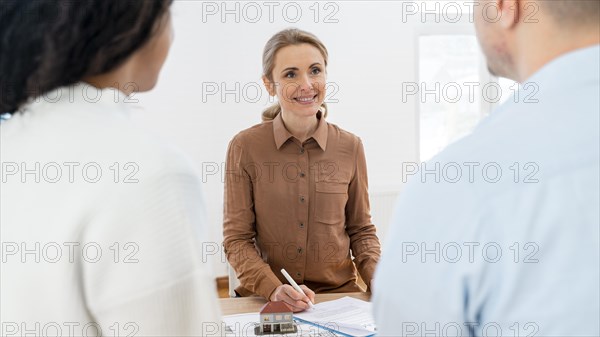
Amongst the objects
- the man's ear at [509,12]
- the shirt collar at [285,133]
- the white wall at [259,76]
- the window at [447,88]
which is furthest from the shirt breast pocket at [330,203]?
the window at [447,88]

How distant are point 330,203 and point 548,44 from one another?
1.63 meters

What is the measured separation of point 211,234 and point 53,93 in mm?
4304

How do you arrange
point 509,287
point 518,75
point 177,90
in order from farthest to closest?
A: point 177,90
point 518,75
point 509,287

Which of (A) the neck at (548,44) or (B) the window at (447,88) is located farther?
(B) the window at (447,88)

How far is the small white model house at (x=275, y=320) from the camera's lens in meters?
1.73

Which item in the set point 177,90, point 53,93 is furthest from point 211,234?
point 53,93

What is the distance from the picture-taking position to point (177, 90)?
506cm

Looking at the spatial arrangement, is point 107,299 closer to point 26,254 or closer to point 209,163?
Result: point 26,254

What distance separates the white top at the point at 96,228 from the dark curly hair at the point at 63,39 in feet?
0.12

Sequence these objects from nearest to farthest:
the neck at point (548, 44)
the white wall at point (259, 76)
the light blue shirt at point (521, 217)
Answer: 1. the light blue shirt at point (521, 217)
2. the neck at point (548, 44)
3. the white wall at point (259, 76)

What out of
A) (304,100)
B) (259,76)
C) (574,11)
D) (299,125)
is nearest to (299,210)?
(299,125)

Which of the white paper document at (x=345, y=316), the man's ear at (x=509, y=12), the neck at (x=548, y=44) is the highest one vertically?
the man's ear at (x=509, y=12)

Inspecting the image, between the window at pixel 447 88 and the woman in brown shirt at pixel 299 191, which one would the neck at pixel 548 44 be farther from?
the window at pixel 447 88

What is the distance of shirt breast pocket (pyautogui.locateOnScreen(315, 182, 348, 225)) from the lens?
2504 millimetres
